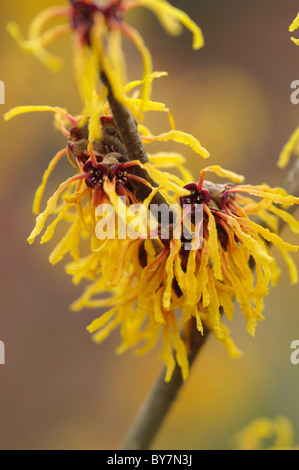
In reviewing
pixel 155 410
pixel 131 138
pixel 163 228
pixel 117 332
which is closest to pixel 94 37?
pixel 131 138

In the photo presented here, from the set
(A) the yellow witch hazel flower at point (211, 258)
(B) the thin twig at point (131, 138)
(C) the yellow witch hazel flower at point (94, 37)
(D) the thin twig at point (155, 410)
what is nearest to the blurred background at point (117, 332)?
(D) the thin twig at point (155, 410)

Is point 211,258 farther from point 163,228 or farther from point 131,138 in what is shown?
point 131,138

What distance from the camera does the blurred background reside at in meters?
2.80

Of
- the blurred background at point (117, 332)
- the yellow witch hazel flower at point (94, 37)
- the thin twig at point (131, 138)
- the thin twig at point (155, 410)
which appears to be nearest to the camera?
the yellow witch hazel flower at point (94, 37)

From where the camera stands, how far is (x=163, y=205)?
70cm

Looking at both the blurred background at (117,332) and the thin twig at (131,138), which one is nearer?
the thin twig at (131,138)

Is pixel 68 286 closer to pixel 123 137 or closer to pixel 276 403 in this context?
pixel 276 403

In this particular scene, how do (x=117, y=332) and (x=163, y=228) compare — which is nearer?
(x=163, y=228)

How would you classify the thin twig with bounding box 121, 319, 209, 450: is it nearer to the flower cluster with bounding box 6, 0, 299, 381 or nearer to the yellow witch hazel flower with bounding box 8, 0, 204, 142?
the flower cluster with bounding box 6, 0, 299, 381

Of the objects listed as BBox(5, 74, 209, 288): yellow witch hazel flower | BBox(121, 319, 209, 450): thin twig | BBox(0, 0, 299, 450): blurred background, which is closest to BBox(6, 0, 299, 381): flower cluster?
BBox(5, 74, 209, 288): yellow witch hazel flower

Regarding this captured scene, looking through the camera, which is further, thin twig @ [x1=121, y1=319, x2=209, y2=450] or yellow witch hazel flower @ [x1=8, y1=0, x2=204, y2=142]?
thin twig @ [x1=121, y1=319, x2=209, y2=450]

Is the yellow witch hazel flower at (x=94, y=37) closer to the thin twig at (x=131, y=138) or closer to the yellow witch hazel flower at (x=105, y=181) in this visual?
the thin twig at (x=131, y=138)

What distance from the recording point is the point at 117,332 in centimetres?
321

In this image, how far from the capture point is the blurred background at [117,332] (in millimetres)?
2799
